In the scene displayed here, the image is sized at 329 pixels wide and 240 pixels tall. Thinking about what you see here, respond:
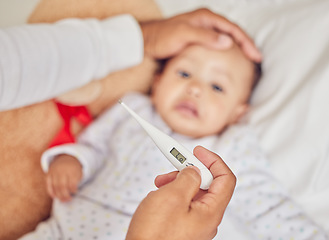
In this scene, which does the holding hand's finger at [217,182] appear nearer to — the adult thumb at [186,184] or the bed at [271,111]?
the adult thumb at [186,184]

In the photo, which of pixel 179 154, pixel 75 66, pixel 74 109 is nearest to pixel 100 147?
pixel 74 109

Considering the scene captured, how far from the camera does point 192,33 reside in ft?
3.00

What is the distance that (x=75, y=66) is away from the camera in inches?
29.4

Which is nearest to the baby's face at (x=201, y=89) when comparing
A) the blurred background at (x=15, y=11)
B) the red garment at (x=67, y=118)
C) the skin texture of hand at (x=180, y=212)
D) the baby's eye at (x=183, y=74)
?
the baby's eye at (x=183, y=74)

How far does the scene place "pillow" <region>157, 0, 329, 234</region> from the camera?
0.84 m

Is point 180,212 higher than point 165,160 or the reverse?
higher

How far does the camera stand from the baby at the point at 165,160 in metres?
0.77

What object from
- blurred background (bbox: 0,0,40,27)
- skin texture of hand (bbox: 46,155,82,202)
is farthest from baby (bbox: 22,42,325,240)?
blurred background (bbox: 0,0,40,27)

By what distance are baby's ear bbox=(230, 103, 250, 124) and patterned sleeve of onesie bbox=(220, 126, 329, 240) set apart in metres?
0.10

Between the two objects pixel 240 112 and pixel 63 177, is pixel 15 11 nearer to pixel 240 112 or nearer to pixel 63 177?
pixel 63 177

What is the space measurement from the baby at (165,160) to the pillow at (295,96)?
0.13ft

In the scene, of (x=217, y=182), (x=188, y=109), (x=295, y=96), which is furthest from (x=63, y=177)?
(x=295, y=96)

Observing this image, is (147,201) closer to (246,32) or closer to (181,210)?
(181,210)

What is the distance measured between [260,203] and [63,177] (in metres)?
0.42
